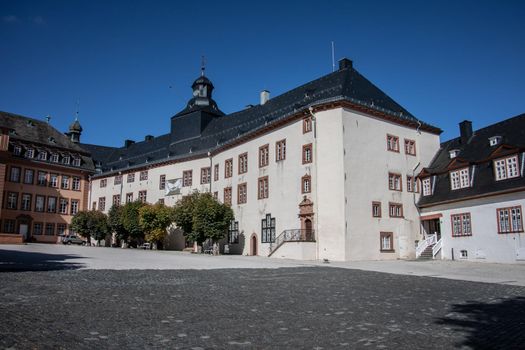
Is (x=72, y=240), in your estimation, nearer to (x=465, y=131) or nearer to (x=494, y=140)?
(x=465, y=131)

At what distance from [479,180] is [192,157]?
26475 millimetres

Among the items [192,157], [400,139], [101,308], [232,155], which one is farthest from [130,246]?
[101,308]

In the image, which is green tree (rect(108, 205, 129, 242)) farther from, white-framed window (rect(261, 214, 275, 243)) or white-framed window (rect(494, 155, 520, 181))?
white-framed window (rect(494, 155, 520, 181))

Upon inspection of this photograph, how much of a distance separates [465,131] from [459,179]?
4.88 metres

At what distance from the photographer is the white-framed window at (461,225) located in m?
30.8

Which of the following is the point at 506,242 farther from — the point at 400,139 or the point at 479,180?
the point at 400,139

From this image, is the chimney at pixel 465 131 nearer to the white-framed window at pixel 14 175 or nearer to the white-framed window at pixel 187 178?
the white-framed window at pixel 187 178

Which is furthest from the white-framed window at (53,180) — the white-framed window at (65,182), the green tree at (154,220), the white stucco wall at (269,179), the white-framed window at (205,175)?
the white-framed window at (205,175)

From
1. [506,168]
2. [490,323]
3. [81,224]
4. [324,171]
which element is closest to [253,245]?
[324,171]

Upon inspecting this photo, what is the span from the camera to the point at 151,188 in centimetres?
5100

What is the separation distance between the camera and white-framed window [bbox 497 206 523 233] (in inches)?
1073

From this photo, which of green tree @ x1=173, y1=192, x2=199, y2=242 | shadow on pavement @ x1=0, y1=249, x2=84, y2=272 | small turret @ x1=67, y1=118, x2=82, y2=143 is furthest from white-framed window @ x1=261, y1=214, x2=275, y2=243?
small turret @ x1=67, y1=118, x2=82, y2=143

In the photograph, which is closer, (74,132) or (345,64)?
(345,64)

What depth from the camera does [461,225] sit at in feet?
103
